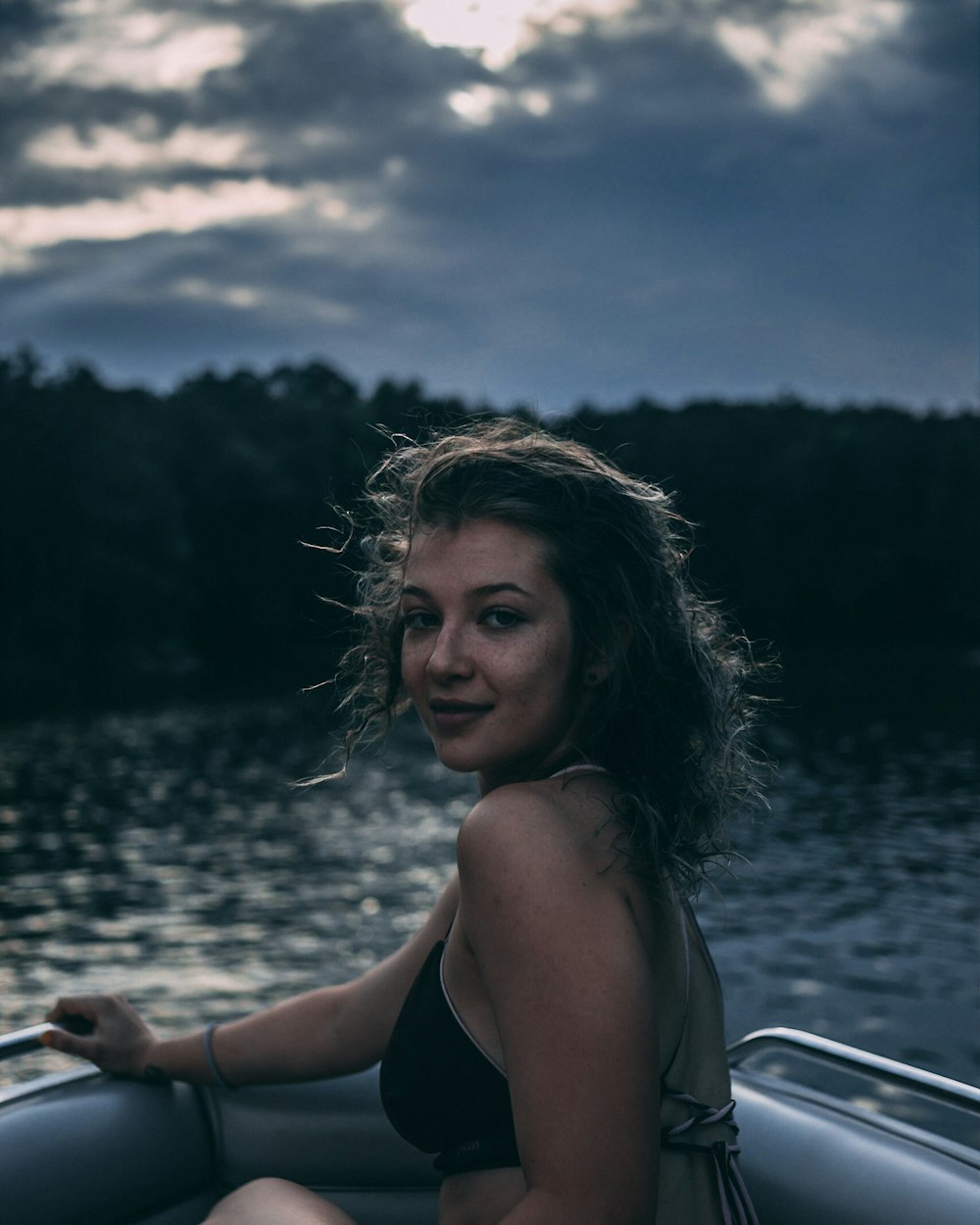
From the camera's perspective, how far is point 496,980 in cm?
134

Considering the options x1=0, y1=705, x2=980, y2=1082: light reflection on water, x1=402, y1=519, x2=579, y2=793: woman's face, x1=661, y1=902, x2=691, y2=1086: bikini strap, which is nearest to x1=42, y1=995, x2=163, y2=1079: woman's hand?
x1=402, y1=519, x2=579, y2=793: woman's face

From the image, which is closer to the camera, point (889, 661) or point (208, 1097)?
point (208, 1097)

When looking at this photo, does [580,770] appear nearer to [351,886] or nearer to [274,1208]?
[274,1208]

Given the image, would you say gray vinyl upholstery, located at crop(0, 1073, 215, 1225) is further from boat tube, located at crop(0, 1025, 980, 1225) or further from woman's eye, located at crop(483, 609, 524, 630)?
woman's eye, located at crop(483, 609, 524, 630)

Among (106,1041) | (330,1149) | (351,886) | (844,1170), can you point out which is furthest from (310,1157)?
(351,886)

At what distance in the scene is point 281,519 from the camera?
60.3m

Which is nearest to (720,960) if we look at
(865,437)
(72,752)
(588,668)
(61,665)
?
(588,668)

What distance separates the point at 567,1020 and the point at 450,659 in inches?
19.8

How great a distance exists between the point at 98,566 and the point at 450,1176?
49998mm

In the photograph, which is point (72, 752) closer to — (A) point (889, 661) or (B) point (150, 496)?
(B) point (150, 496)

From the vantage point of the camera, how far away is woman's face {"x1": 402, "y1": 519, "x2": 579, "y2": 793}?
1577mm

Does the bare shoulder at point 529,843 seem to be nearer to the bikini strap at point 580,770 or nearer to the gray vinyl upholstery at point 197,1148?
the bikini strap at point 580,770

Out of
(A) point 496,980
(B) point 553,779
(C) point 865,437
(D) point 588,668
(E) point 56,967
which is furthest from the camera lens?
(C) point 865,437

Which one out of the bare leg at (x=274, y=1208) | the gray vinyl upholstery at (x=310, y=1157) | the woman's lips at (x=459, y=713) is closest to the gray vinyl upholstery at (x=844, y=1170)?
the gray vinyl upholstery at (x=310, y=1157)
